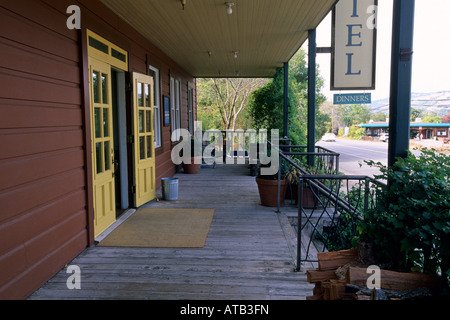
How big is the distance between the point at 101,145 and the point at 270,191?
98.3 inches

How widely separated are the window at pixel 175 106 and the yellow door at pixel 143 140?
2.40 m

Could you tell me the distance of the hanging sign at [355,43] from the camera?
4371 mm

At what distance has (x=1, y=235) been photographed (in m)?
2.19

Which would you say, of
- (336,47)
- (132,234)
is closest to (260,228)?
(132,234)

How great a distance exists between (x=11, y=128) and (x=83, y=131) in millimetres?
1077

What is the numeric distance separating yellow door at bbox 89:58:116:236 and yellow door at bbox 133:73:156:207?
882 millimetres

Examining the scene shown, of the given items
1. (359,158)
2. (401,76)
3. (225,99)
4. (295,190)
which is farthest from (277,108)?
(359,158)

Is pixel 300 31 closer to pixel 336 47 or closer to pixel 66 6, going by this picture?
pixel 336 47

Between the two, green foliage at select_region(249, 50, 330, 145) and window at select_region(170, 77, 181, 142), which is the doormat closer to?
window at select_region(170, 77, 181, 142)

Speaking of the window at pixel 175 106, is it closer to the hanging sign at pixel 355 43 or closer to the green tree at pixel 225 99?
the hanging sign at pixel 355 43

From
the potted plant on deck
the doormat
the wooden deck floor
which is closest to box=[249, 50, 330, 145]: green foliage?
the potted plant on deck

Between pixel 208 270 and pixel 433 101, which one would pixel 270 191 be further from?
pixel 433 101

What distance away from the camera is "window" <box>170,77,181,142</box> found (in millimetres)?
8078
